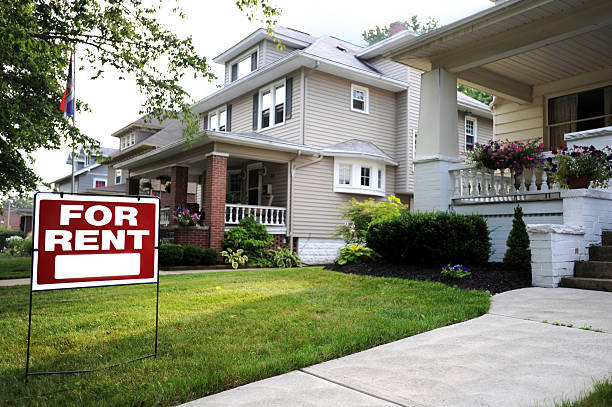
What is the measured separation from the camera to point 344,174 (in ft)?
56.5

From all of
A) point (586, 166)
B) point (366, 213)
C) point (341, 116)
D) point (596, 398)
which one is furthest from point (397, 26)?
point (596, 398)

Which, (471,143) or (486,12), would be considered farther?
(471,143)

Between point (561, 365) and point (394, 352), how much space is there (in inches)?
45.8

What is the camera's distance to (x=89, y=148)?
9.34 metres

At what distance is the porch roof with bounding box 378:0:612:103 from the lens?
7.52m

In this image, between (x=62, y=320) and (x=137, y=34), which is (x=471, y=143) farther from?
(x=62, y=320)

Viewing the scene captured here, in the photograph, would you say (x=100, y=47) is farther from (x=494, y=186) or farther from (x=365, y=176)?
(x=365, y=176)

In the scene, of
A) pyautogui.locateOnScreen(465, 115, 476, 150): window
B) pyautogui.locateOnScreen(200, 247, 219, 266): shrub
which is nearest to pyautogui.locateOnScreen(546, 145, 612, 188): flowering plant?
pyautogui.locateOnScreen(200, 247, 219, 266): shrub

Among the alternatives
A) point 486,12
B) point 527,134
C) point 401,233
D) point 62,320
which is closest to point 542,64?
point 527,134

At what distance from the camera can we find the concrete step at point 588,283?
19.0 ft

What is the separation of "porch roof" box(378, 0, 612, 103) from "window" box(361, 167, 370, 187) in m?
7.12

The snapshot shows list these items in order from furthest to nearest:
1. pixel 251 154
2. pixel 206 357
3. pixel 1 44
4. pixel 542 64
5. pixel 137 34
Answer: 1. pixel 251 154
2. pixel 542 64
3. pixel 137 34
4. pixel 1 44
5. pixel 206 357

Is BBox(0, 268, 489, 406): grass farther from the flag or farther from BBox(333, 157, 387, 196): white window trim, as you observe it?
BBox(333, 157, 387, 196): white window trim

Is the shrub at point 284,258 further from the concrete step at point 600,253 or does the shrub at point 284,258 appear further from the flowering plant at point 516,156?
the concrete step at point 600,253
